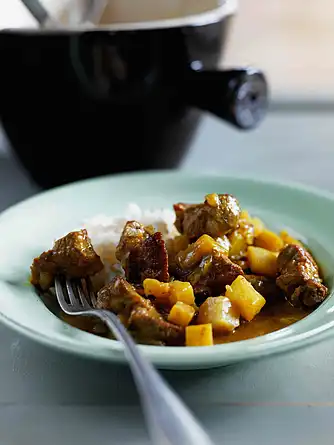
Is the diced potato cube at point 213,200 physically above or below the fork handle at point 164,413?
above

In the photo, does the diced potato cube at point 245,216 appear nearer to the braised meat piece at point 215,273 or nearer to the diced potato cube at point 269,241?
the diced potato cube at point 269,241

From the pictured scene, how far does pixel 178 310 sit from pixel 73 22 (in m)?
0.81

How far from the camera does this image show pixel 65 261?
1.08 m

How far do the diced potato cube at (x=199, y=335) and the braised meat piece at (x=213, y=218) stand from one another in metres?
0.21

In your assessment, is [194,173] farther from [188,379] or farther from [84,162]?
[188,379]

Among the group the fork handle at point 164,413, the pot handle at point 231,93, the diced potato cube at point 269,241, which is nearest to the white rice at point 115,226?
the diced potato cube at point 269,241

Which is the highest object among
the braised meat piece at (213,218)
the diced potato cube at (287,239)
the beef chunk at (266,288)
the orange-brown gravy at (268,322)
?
the braised meat piece at (213,218)

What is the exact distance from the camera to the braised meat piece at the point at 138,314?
3.04 feet

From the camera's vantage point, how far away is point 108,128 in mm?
1412

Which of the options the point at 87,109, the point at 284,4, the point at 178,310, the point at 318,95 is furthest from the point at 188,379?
the point at 284,4

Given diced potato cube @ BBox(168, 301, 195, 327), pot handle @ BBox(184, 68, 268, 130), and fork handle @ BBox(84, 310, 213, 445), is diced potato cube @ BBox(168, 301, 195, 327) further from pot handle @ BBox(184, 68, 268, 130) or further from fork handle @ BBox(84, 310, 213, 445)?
pot handle @ BBox(184, 68, 268, 130)

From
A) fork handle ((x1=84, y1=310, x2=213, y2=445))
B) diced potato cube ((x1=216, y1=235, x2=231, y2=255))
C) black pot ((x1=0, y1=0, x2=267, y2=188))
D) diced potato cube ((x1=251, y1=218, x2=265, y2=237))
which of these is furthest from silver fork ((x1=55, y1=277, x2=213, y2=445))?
black pot ((x1=0, y1=0, x2=267, y2=188))

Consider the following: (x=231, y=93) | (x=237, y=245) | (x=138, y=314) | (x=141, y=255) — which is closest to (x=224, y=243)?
(x=237, y=245)

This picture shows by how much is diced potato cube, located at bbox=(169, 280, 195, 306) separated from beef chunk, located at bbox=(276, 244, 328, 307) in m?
0.14
